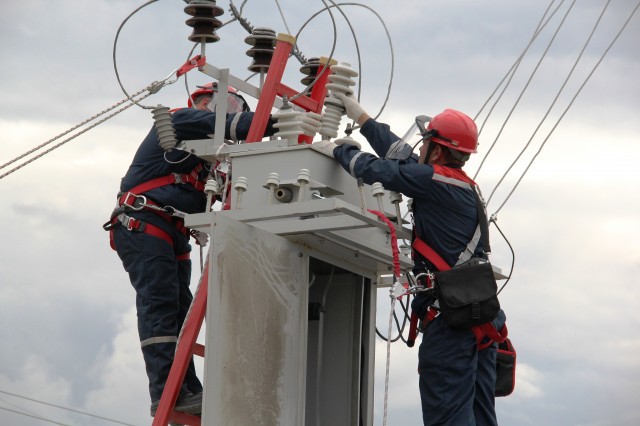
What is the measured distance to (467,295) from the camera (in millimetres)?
7465

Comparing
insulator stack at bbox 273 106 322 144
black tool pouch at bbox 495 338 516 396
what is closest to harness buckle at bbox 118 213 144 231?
insulator stack at bbox 273 106 322 144

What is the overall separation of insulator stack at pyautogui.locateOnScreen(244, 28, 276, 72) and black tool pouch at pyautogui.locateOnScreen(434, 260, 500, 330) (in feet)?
7.73

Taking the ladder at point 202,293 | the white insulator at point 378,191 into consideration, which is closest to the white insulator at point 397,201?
the white insulator at point 378,191

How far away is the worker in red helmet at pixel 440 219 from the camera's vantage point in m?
7.48

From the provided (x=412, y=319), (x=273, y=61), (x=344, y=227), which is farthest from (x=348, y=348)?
(x=273, y=61)

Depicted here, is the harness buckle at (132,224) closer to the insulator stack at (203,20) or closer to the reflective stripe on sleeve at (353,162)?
the insulator stack at (203,20)

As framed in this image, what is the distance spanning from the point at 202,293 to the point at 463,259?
163 cm

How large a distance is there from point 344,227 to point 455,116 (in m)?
1.19

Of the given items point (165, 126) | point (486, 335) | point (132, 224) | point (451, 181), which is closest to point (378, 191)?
point (451, 181)

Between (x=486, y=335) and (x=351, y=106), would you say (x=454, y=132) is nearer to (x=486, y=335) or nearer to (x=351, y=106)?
(x=351, y=106)

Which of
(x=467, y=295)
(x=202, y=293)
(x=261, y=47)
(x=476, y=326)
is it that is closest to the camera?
(x=467, y=295)

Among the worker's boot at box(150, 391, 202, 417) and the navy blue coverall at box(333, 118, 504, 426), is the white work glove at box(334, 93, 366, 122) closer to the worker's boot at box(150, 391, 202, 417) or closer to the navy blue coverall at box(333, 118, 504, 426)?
the navy blue coverall at box(333, 118, 504, 426)

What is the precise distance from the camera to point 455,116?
7969 millimetres

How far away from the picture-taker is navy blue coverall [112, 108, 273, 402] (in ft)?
29.2
